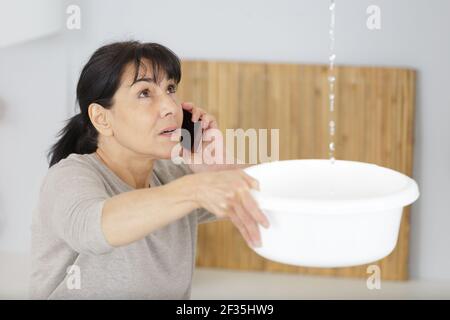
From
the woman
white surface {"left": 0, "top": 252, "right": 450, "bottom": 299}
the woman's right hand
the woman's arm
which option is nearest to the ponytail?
the woman

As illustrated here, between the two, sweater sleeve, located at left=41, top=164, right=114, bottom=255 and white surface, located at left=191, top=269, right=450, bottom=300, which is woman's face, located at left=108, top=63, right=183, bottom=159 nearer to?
sweater sleeve, located at left=41, top=164, right=114, bottom=255

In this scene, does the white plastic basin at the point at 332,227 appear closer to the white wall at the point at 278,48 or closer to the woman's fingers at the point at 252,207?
the woman's fingers at the point at 252,207

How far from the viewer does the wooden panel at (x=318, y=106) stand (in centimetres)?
291

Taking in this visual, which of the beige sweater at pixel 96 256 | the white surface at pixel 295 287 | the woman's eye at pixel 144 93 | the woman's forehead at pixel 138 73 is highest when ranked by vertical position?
the woman's forehead at pixel 138 73

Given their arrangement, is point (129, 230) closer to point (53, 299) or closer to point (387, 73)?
point (53, 299)

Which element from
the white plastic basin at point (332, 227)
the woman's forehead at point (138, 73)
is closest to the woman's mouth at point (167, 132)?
the woman's forehead at point (138, 73)

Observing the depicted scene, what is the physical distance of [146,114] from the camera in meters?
1.61

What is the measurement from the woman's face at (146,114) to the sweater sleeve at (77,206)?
16cm

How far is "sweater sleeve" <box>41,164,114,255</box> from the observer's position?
4.07ft

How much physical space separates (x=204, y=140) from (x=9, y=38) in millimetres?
1426

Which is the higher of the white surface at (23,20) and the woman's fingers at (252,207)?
the white surface at (23,20)

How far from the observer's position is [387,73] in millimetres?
2895

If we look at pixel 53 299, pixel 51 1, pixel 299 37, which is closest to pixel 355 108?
pixel 299 37

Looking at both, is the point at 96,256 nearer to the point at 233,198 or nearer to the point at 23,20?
the point at 233,198
